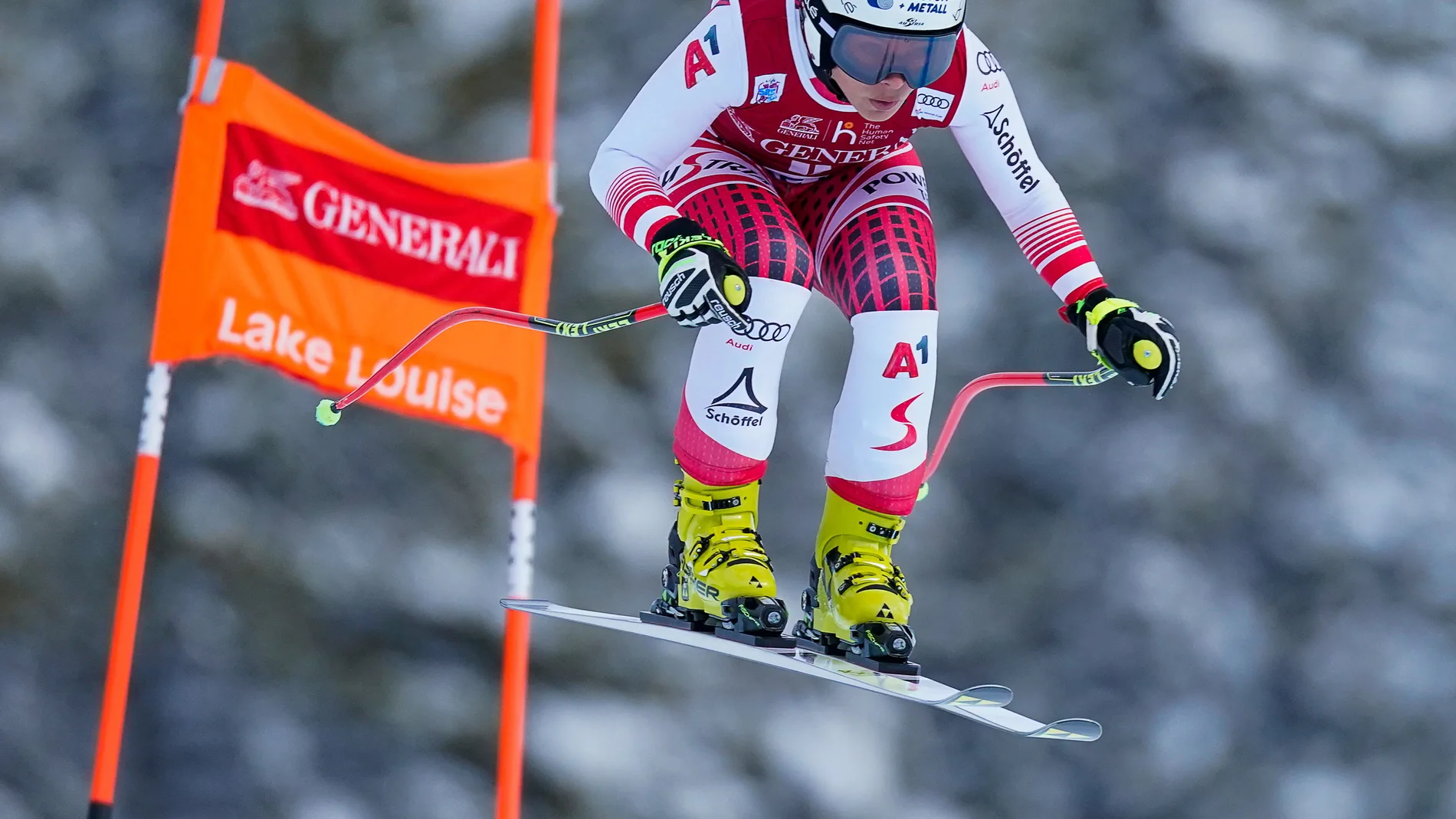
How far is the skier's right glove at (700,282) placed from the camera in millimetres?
2320

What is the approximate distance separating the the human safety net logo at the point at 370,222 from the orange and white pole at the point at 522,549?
0.27 metres

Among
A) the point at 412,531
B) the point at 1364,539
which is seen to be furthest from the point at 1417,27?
the point at 412,531

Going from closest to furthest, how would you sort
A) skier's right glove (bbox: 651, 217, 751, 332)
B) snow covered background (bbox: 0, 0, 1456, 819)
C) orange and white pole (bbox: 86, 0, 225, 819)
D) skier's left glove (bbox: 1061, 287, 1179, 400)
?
skier's right glove (bbox: 651, 217, 751, 332) < skier's left glove (bbox: 1061, 287, 1179, 400) < orange and white pole (bbox: 86, 0, 225, 819) < snow covered background (bbox: 0, 0, 1456, 819)

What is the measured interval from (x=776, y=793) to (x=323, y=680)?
169 cm

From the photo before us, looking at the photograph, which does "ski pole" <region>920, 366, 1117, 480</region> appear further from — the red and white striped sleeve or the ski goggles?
the ski goggles

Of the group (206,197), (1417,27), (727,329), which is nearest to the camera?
(727,329)

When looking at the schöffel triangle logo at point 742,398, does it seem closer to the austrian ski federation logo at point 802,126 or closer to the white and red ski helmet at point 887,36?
the austrian ski federation logo at point 802,126

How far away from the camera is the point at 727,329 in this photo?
2.55 meters

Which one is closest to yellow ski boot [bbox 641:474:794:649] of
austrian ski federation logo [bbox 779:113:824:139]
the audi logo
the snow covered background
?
the audi logo

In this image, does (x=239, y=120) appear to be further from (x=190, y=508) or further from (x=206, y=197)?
(x=190, y=508)

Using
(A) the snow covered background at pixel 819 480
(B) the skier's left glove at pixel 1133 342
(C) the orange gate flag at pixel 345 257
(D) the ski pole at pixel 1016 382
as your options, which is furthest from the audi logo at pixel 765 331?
(A) the snow covered background at pixel 819 480

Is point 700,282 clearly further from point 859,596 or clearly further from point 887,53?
point 859,596

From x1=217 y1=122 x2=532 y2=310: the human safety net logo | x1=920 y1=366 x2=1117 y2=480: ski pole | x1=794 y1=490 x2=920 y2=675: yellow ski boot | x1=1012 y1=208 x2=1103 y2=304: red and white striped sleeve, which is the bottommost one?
x1=794 y1=490 x2=920 y2=675: yellow ski boot

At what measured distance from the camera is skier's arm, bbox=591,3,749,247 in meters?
2.52
